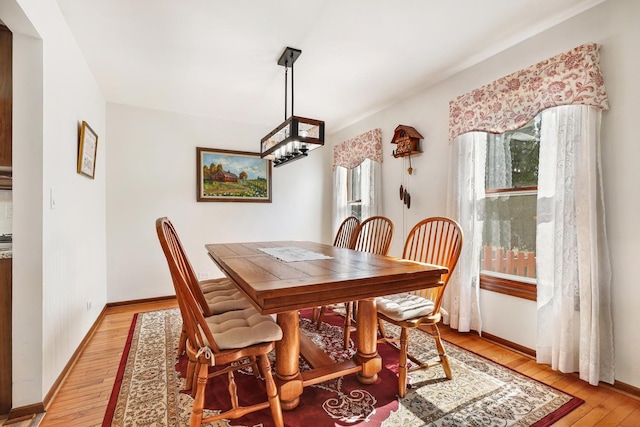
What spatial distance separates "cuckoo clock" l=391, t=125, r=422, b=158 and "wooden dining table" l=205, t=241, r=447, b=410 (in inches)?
60.8

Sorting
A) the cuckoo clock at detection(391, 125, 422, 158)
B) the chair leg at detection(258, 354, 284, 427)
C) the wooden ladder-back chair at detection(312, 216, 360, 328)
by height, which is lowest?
the chair leg at detection(258, 354, 284, 427)

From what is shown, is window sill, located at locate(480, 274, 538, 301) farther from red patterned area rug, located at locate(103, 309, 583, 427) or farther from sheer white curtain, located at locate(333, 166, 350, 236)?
sheer white curtain, located at locate(333, 166, 350, 236)

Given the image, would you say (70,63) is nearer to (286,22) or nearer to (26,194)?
(26,194)

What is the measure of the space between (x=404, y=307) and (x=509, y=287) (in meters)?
1.16

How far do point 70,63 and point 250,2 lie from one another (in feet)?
4.66

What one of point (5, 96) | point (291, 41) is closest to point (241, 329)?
point (5, 96)

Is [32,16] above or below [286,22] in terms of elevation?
below

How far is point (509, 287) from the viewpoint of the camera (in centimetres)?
234

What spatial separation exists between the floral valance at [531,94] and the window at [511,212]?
7.4 inches

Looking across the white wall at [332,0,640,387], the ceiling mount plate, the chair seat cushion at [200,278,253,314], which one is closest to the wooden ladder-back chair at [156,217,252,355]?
the chair seat cushion at [200,278,253,314]

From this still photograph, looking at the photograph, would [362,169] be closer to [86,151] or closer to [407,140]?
[407,140]

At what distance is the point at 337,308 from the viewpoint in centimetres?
327

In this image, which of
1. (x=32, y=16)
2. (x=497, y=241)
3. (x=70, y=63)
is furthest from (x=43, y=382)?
(x=497, y=241)

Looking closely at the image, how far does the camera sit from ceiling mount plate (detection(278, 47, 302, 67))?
2.36 meters
